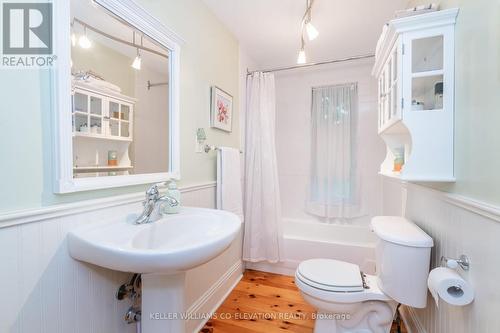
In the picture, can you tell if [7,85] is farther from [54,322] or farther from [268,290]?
[268,290]

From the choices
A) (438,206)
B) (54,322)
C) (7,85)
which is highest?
(7,85)

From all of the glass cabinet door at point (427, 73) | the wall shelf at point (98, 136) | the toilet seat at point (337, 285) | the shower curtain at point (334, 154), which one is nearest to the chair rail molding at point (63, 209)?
the wall shelf at point (98, 136)

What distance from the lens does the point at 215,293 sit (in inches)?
73.2

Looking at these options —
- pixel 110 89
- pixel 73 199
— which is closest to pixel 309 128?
pixel 110 89

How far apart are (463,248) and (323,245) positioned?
1.41m

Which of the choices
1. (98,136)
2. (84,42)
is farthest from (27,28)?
(98,136)

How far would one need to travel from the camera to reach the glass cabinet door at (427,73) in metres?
1.11

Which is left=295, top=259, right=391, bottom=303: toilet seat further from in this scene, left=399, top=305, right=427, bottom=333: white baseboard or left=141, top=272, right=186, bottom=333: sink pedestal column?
left=141, top=272, right=186, bottom=333: sink pedestal column

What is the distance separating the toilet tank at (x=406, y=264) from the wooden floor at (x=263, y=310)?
62 cm

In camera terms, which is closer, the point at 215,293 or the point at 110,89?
the point at 110,89

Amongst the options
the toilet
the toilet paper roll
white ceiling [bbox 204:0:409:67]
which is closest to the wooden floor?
the toilet

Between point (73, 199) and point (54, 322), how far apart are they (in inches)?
17.0

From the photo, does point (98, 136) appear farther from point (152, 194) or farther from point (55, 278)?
point (55, 278)

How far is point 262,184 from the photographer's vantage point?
234cm
